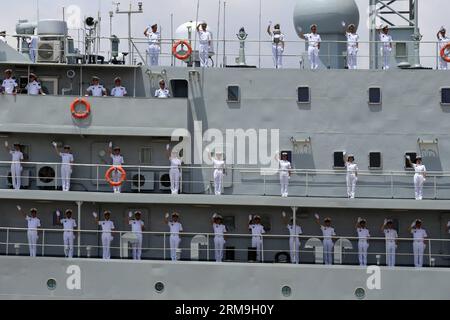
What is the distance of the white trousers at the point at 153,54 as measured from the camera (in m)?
39.4

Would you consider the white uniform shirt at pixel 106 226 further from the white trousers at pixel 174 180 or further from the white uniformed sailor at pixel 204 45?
the white uniformed sailor at pixel 204 45

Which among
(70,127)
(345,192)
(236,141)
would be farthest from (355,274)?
(70,127)

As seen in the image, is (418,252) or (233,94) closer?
(418,252)

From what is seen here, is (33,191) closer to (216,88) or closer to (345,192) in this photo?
(216,88)

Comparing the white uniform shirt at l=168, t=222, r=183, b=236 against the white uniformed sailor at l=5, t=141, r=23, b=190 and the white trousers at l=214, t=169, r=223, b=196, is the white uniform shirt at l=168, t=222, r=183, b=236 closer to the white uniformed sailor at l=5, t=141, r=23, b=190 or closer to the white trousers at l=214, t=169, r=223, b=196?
the white trousers at l=214, t=169, r=223, b=196

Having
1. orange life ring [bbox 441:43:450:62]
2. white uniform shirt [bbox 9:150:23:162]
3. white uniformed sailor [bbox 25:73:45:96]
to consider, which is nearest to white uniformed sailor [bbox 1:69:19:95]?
white uniformed sailor [bbox 25:73:45:96]

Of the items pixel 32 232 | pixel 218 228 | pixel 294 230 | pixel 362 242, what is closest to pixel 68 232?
pixel 32 232

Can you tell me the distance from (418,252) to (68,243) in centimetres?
930

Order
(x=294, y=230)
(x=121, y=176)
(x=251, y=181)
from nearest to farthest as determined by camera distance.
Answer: (x=294, y=230)
(x=121, y=176)
(x=251, y=181)

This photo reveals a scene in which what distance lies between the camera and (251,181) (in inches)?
1511

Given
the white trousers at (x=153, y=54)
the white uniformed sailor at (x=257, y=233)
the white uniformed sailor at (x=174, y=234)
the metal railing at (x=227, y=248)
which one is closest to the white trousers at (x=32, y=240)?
the metal railing at (x=227, y=248)

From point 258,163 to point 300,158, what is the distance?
1.16 metres

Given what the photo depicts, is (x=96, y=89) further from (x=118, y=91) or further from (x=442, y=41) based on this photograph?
(x=442, y=41)

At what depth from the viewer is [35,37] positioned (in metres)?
39.0
